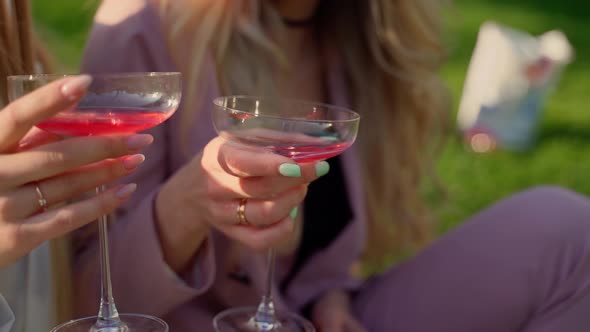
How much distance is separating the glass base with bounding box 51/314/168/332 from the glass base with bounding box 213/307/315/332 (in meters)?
0.17

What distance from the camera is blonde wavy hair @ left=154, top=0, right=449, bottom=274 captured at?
7.85 ft

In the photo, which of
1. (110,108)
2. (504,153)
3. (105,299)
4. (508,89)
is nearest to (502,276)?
(105,299)

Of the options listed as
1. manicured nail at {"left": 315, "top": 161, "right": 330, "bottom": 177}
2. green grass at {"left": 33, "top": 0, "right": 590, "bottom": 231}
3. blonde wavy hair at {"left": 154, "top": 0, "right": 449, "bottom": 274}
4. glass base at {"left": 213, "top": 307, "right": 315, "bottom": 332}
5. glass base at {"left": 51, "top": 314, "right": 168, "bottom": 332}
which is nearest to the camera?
manicured nail at {"left": 315, "top": 161, "right": 330, "bottom": 177}

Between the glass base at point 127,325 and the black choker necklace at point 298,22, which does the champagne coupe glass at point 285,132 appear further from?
the black choker necklace at point 298,22

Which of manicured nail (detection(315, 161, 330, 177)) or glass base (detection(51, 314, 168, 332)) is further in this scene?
glass base (detection(51, 314, 168, 332))

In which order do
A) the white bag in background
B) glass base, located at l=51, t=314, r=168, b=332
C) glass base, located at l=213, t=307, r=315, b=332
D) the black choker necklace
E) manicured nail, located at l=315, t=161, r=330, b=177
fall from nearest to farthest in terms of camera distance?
manicured nail, located at l=315, t=161, r=330, b=177 < glass base, located at l=51, t=314, r=168, b=332 < glass base, located at l=213, t=307, r=315, b=332 < the black choker necklace < the white bag in background

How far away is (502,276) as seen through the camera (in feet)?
7.09

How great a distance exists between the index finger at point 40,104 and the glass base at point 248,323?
702 millimetres

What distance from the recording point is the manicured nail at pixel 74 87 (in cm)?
123

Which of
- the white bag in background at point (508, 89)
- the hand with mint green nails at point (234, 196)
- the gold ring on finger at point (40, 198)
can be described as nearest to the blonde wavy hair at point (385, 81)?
the hand with mint green nails at point (234, 196)

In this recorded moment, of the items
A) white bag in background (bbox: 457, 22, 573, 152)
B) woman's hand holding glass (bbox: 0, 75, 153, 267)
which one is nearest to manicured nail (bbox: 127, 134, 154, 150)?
woman's hand holding glass (bbox: 0, 75, 153, 267)

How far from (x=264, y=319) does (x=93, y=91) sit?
71 cm

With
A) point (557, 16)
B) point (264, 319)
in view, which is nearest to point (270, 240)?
point (264, 319)

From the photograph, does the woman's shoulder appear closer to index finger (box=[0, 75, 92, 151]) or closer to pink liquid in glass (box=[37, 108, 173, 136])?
pink liquid in glass (box=[37, 108, 173, 136])
